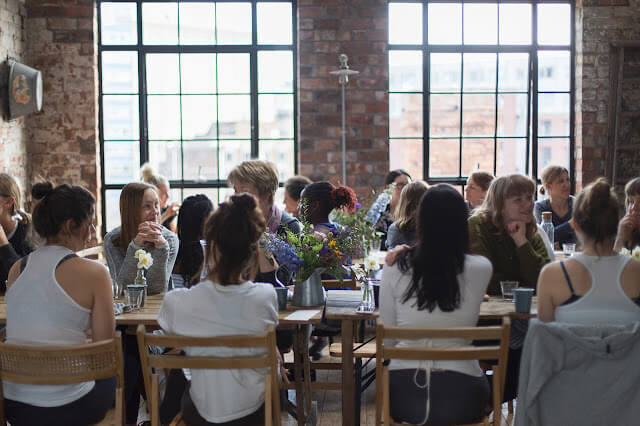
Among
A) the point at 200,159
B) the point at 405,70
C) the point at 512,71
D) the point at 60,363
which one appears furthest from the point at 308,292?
the point at 512,71

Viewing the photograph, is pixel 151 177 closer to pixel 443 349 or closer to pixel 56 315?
pixel 56 315

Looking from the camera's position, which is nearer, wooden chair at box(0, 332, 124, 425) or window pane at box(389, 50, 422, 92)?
wooden chair at box(0, 332, 124, 425)

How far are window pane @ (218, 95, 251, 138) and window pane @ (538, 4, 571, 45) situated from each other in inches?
120

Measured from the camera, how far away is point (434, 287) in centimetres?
268

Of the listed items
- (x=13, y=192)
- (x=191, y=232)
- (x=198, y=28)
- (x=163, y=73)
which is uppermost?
(x=198, y=28)

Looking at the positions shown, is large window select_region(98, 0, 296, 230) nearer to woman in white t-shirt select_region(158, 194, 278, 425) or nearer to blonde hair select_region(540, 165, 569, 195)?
blonde hair select_region(540, 165, 569, 195)

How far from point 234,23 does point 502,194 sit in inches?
175

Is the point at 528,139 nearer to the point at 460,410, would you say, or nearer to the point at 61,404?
the point at 460,410

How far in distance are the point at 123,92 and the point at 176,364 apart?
17.4ft

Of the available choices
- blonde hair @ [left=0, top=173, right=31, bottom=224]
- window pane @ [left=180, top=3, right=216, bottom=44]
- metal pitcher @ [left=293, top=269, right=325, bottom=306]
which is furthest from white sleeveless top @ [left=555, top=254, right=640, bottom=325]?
window pane @ [left=180, top=3, right=216, bottom=44]

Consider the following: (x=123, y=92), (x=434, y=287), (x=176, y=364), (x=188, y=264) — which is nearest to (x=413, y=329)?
(x=434, y=287)

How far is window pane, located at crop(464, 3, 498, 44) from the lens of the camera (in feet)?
24.2

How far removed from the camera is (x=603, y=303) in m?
2.57

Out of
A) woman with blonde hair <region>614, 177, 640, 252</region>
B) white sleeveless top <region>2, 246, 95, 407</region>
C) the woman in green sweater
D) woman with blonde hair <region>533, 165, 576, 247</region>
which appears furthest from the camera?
woman with blonde hair <region>533, 165, 576, 247</region>
